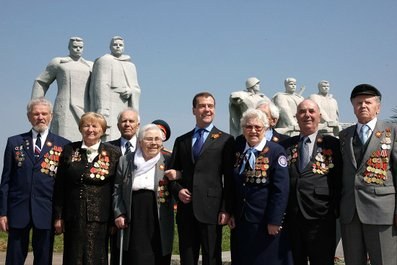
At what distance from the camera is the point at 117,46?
11414 millimetres

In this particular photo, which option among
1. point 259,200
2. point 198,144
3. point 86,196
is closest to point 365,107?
point 259,200

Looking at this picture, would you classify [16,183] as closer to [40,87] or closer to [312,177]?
[312,177]

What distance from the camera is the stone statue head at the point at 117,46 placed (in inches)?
449

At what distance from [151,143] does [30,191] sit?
3.82 feet

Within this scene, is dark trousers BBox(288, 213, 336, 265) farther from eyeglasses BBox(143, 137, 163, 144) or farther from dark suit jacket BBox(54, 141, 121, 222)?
dark suit jacket BBox(54, 141, 121, 222)

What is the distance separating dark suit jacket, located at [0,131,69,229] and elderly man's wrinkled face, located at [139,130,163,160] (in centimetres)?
86

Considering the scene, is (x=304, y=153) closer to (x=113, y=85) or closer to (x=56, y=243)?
(x=56, y=243)

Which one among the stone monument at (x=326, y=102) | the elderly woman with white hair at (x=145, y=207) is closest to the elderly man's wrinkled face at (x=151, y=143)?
the elderly woman with white hair at (x=145, y=207)

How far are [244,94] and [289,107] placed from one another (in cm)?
261

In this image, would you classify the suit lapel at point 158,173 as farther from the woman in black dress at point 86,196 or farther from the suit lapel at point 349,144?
the suit lapel at point 349,144

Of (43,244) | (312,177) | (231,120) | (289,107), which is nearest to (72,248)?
(43,244)

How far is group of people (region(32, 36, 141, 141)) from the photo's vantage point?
10984 mm

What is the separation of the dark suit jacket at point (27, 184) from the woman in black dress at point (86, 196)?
4.2 inches

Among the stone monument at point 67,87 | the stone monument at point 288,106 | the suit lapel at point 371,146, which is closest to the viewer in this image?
the suit lapel at point 371,146
